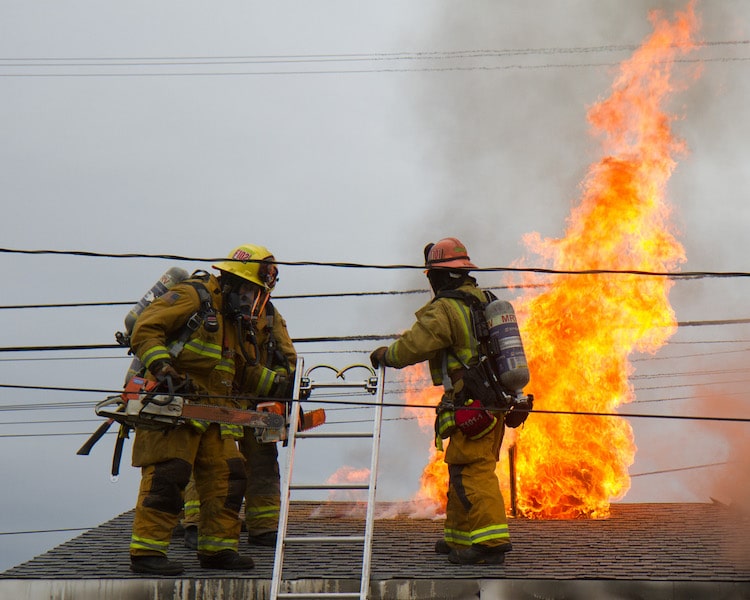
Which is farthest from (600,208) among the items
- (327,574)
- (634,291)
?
(327,574)

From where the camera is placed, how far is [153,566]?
23.6 ft

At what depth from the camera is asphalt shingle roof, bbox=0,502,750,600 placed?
261 inches

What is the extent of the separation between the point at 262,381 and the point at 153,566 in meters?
1.62

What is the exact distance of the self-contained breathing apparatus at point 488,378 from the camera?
759cm

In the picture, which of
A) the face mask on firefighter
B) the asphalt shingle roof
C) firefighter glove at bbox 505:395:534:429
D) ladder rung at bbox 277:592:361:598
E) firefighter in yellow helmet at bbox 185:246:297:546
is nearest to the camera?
the asphalt shingle roof

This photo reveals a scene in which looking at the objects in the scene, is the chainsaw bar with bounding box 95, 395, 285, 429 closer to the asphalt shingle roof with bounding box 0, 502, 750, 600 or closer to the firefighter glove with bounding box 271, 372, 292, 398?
the firefighter glove with bounding box 271, 372, 292, 398

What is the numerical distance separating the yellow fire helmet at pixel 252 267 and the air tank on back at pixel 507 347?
1667 millimetres

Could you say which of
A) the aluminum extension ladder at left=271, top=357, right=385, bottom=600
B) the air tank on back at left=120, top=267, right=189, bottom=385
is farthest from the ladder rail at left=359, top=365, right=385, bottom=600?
the air tank on back at left=120, top=267, right=189, bottom=385

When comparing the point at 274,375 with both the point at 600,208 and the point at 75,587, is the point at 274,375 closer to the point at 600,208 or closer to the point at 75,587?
the point at 75,587

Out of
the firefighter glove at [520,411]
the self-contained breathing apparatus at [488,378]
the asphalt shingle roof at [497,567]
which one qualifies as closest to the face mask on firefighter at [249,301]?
the self-contained breathing apparatus at [488,378]

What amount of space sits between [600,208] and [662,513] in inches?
118

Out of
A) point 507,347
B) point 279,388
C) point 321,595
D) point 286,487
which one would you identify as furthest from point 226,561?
point 507,347

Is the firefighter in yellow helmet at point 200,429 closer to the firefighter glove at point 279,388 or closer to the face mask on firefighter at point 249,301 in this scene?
the face mask on firefighter at point 249,301

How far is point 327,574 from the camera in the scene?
7105 millimetres
